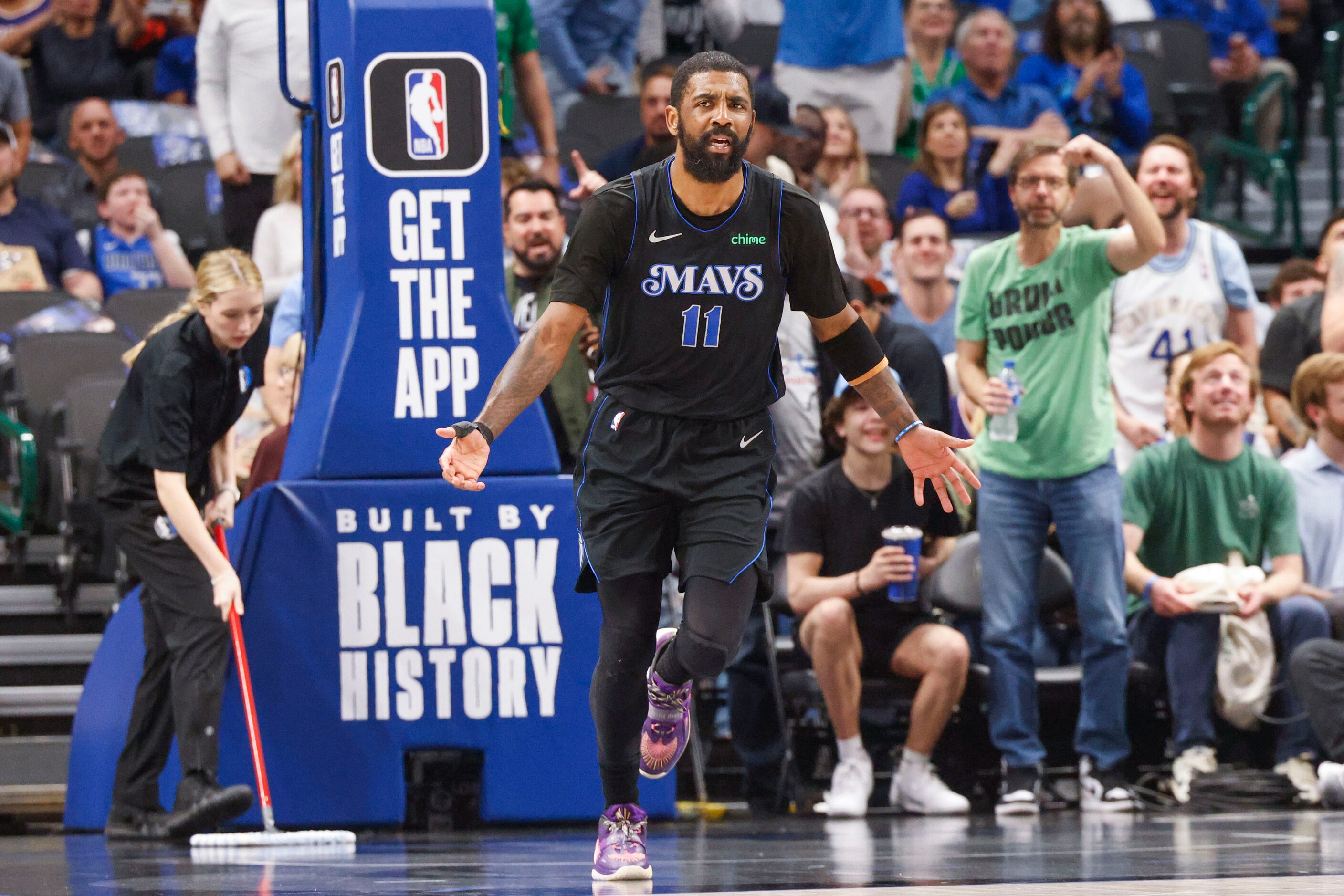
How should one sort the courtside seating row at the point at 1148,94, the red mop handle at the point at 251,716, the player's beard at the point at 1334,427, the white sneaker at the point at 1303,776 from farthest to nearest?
the courtside seating row at the point at 1148,94, the player's beard at the point at 1334,427, the white sneaker at the point at 1303,776, the red mop handle at the point at 251,716

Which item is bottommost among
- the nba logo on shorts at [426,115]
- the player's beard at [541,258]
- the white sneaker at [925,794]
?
the white sneaker at [925,794]

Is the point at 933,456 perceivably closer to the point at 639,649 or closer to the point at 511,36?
the point at 639,649

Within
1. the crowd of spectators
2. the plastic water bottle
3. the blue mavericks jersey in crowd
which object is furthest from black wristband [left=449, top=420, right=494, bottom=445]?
the blue mavericks jersey in crowd

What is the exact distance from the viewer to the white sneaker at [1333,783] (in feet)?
22.6

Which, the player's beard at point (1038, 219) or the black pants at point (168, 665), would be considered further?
the player's beard at point (1038, 219)

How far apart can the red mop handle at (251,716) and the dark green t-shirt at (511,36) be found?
3966mm

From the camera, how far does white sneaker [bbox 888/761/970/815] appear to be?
728 centimetres

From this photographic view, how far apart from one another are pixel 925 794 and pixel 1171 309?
2.42m

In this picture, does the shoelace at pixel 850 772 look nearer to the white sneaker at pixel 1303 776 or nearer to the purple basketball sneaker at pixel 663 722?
the white sneaker at pixel 1303 776

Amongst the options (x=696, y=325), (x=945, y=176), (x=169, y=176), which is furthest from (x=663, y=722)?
(x=169, y=176)

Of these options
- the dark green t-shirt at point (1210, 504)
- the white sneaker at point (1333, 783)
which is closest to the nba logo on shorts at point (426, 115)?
the dark green t-shirt at point (1210, 504)

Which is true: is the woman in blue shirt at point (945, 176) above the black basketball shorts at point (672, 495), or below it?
above

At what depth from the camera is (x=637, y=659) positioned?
482cm

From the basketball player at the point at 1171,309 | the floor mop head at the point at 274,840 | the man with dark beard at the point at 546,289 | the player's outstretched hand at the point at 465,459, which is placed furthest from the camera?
the basketball player at the point at 1171,309
